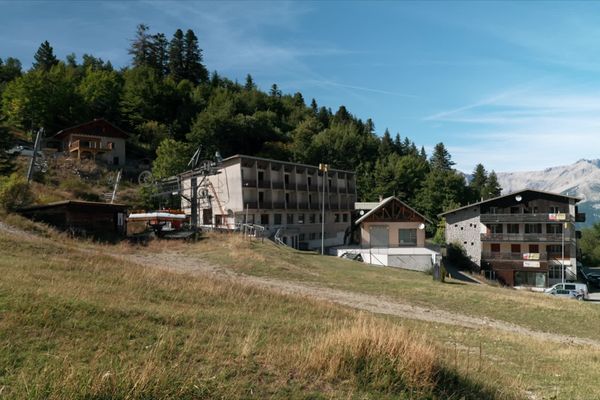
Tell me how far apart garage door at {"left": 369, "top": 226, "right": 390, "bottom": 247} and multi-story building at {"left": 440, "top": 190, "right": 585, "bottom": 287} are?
12.1 m

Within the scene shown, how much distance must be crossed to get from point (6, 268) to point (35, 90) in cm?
7176

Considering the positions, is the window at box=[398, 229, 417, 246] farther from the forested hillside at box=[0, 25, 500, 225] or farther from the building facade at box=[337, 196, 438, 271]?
the forested hillside at box=[0, 25, 500, 225]

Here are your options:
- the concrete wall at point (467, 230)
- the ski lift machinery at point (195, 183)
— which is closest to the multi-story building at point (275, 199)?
the ski lift machinery at point (195, 183)

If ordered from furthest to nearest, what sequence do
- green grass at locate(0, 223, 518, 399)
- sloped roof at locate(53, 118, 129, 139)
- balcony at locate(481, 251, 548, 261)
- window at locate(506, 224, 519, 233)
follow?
sloped roof at locate(53, 118, 129, 139), window at locate(506, 224, 519, 233), balcony at locate(481, 251, 548, 261), green grass at locate(0, 223, 518, 399)

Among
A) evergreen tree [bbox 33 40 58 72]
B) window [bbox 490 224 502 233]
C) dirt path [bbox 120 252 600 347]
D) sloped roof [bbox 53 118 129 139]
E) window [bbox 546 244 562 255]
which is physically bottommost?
window [bbox 546 244 562 255]

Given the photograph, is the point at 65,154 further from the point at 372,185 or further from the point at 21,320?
the point at 21,320

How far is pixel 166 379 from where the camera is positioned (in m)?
5.50

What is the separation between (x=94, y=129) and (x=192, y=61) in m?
60.2

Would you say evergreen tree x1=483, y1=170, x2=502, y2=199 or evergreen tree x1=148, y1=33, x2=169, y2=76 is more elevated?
evergreen tree x1=148, y1=33, x2=169, y2=76

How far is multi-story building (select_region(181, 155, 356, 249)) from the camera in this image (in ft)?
167

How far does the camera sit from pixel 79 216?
3353cm

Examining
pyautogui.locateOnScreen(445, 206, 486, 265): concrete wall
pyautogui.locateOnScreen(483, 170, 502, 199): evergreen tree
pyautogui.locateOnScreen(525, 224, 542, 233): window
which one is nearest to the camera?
pyautogui.locateOnScreen(525, 224, 542, 233): window

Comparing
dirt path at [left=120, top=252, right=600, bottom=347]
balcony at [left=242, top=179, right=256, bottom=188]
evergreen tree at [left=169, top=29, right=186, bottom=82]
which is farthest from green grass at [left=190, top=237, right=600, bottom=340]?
evergreen tree at [left=169, top=29, right=186, bottom=82]

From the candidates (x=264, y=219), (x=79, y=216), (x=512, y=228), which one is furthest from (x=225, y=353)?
(x=512, y=228)
